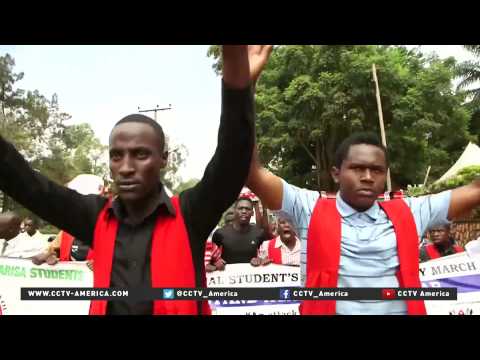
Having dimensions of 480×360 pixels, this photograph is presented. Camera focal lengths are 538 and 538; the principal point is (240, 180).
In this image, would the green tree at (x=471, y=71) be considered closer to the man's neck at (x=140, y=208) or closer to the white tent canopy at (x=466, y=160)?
the white tent canopy at (x=466, y=160)

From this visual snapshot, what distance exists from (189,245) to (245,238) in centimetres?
164

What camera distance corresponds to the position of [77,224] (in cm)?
212

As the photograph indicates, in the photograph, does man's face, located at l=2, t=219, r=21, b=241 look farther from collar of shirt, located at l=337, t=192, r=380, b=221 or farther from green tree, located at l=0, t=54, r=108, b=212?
collar of shirt, located at l=337, t=192, r=380, b=221

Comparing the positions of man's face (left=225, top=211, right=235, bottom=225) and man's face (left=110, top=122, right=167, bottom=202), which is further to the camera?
man's face (left=225, top=211, right=235, bottom=225)

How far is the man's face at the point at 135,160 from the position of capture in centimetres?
216

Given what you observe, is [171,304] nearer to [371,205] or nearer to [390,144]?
[371,205]

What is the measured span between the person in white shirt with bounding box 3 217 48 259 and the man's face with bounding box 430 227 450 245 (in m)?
2.51

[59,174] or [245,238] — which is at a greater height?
[59,174]

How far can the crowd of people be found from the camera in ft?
6.25

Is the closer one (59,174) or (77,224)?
(77,224)

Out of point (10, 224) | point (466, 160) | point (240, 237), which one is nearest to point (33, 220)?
point (10, 224)

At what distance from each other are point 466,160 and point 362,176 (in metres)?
1.26

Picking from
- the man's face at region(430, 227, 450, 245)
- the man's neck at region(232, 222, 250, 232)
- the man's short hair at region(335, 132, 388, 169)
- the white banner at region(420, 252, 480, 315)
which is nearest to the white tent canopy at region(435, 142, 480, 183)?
the man's face at region(430, 227, 450, 245)

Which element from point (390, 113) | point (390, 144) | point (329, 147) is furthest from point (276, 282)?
point (390, 113)
